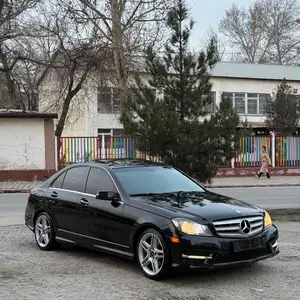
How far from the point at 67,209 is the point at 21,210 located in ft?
19.4

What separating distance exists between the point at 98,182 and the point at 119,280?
5.54 ft

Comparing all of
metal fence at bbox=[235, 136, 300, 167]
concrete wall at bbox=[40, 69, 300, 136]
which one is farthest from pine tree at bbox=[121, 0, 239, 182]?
concrete wall at bbox=[40, 69, 300, 136]

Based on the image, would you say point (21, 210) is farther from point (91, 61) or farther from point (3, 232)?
point (91, 61)

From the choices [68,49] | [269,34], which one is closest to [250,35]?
[269,34]

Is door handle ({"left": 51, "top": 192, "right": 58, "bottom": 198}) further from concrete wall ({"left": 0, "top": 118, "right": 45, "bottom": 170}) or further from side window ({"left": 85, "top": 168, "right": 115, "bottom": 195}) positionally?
concrete wall ({"left": 0, "top": 118, "right": 45, "bottom": 170})

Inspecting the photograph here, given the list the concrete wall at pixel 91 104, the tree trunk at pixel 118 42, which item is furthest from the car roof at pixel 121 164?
the concrete wall at pixel 91 104

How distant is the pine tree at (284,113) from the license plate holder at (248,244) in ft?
88.4

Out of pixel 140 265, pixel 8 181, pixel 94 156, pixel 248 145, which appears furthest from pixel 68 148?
pixel 140 265

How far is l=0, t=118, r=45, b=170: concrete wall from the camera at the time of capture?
877 inches

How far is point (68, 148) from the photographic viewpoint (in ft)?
78.9

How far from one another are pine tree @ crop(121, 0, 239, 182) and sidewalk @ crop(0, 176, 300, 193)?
8152 millimetres

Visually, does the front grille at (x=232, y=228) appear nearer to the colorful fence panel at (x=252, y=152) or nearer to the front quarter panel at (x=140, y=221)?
the front quarter panel at (x=140, y=221)

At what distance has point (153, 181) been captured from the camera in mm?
7129

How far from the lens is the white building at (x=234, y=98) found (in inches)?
1492
